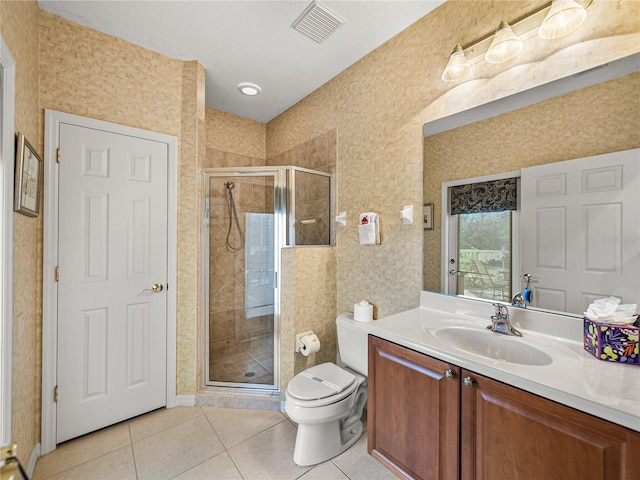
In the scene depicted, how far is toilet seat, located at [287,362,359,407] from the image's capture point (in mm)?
1611

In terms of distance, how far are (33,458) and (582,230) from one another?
3029mm

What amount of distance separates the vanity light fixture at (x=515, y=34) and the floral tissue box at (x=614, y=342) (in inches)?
48.7

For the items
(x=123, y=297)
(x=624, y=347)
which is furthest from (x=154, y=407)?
(x=624, y=347)

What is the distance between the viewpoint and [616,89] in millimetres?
1161

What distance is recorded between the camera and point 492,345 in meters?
1.35

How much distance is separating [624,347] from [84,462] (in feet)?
8.75

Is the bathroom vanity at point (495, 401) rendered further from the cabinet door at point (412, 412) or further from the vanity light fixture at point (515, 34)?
the vanity light fixture at point (515, 34)

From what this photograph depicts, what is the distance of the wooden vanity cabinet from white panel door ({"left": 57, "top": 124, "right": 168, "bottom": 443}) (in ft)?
5.46

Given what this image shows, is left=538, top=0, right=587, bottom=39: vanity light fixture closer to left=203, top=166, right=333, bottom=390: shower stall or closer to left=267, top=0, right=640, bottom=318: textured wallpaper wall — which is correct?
left=267, top=0, right=640, bottom=318: textured wallpaper wall

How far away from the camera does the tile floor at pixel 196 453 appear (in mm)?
1576

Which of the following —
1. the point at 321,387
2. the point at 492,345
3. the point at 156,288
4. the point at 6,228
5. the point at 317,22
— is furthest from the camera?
the point at 156,288

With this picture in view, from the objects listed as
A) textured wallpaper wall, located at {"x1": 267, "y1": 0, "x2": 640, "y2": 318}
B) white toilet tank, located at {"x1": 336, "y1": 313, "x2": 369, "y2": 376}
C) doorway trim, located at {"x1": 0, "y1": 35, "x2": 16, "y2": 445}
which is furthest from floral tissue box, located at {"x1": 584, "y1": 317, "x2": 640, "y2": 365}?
doorway trim, located at {"x1": 0, "y1": 35, "x2": 16, "y2": 445}

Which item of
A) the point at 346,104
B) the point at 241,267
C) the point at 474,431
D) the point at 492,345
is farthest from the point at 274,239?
the point at 474,431

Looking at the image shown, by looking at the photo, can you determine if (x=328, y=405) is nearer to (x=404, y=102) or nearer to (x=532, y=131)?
(x=532, y=131)
